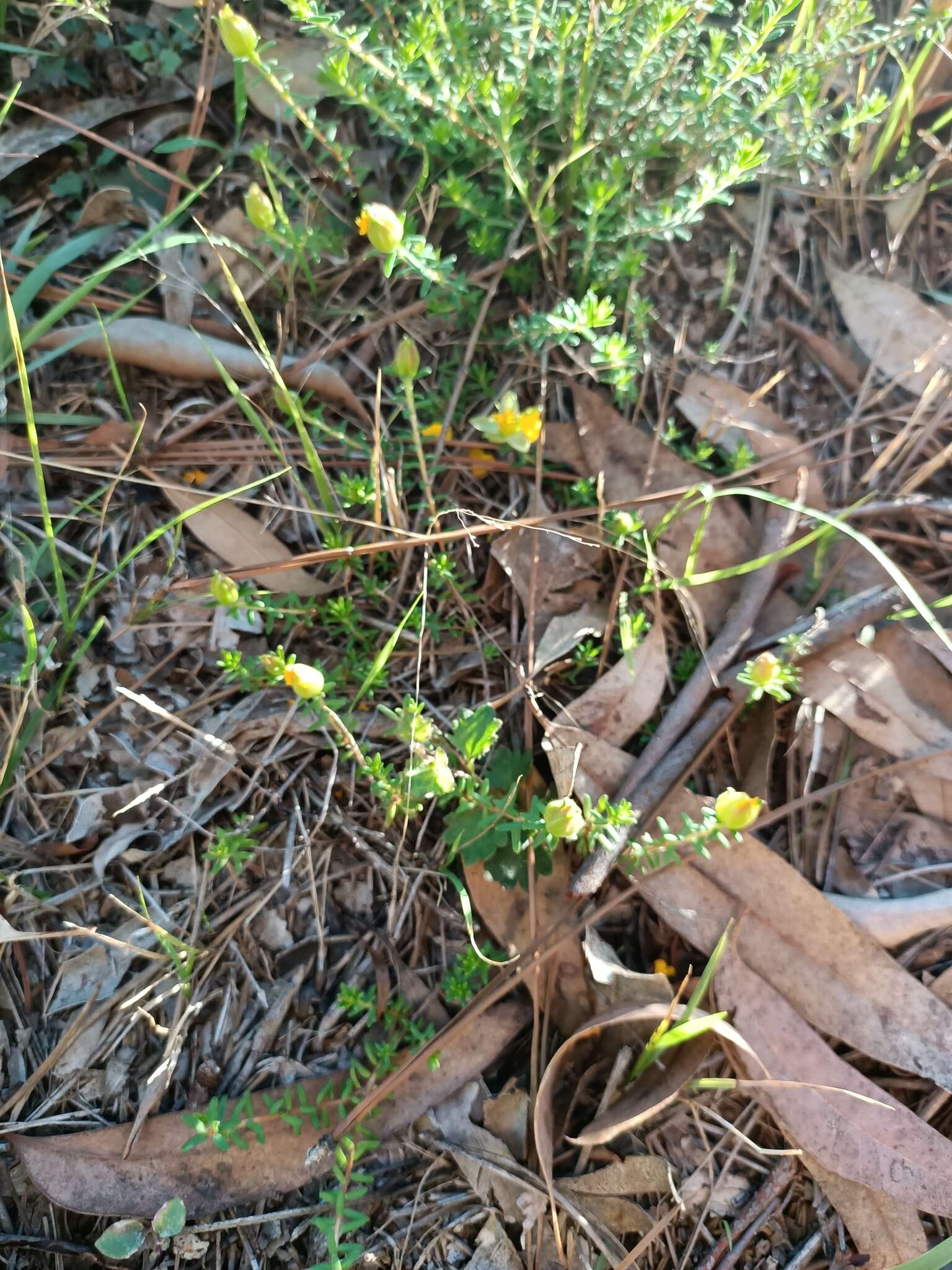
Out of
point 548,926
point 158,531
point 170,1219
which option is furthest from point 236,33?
point 170,1219

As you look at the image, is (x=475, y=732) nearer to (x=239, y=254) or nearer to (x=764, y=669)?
(x=764, y=669)

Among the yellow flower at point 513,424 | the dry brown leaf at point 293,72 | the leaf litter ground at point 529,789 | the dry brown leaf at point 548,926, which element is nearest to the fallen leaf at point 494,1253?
the leaf litter ground at point 529,789

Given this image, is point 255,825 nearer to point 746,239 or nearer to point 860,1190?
point 860,1190

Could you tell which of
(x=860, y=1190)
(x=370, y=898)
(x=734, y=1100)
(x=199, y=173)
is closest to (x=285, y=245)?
(x=199, y=173)

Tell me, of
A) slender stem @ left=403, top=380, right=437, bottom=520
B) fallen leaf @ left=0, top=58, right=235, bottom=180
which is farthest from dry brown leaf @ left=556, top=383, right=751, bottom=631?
fallen leaf @ left=0, top=58, right=235, bottom=180

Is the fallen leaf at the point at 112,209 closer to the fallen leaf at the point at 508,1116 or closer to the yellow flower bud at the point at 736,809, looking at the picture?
the yellow flower bud at the point at 736,809

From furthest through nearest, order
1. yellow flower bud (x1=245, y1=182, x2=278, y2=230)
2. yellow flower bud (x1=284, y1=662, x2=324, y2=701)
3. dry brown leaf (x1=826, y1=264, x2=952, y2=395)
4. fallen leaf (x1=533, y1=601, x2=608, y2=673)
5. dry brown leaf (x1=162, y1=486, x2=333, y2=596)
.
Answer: dry brown leaf (x1=826, y1=264, x2=952, y2=395), dry brown leaf (x1=162, y1=486, x2=333, y2=596), fallen leaf (x1=533, y1=601, x2=608, y2=673), yellow flower bud (x1=245, y1=182, x2=278, y2=230), yellow flower bud (x1=284, y1=662, x2=324, y2=701)

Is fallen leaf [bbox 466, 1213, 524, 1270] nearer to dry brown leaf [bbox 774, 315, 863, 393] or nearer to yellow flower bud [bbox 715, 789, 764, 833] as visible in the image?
yellow flower bud [bbox 715, 789, 764, 833]
